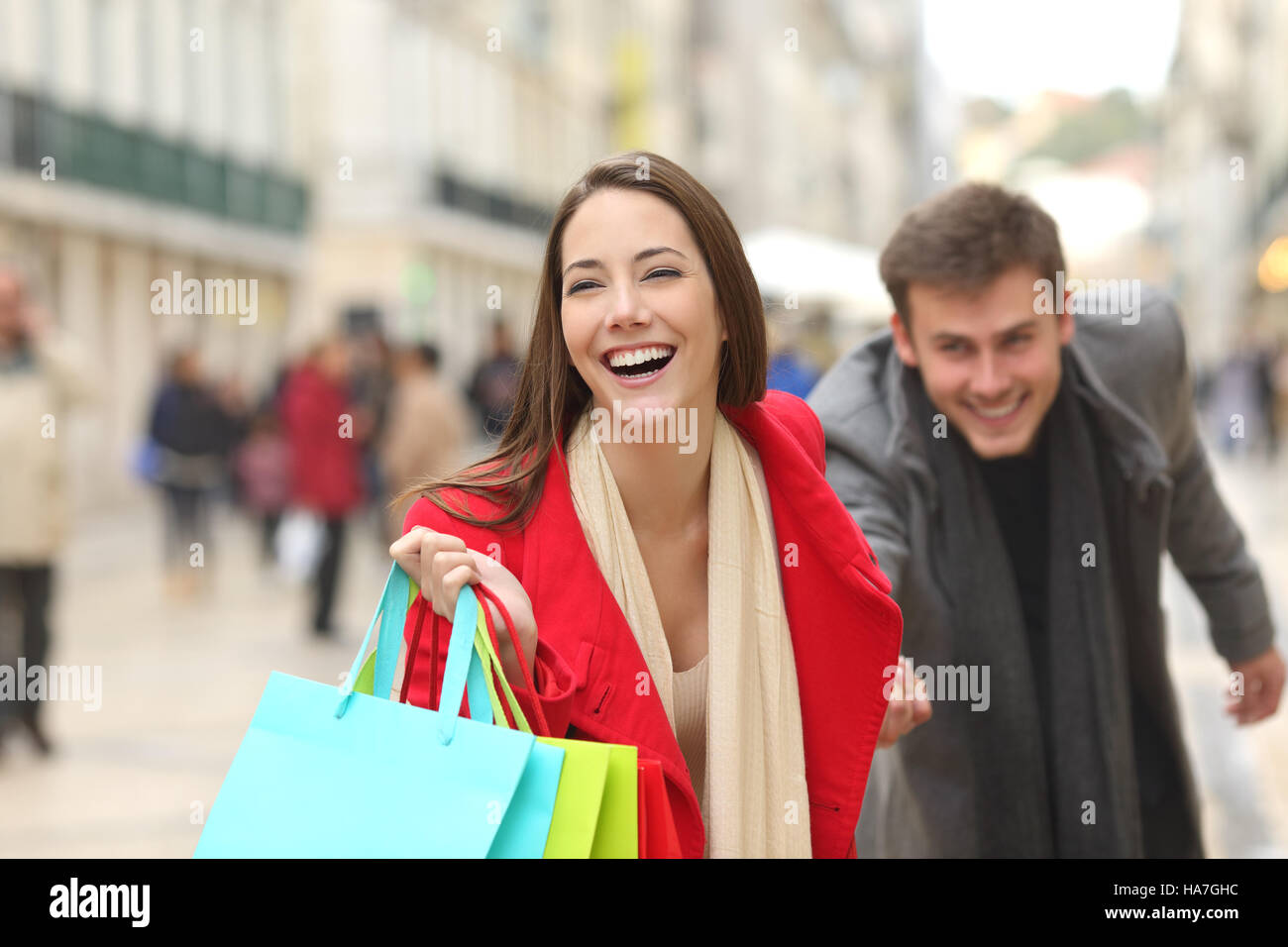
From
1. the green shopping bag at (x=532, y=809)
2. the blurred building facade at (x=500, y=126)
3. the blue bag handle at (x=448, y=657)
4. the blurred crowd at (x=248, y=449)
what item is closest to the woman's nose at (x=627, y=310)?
the blurred crowd at (x=248, y=449)

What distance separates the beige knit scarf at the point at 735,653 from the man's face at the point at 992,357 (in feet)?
2.75

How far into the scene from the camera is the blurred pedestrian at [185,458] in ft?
41.5

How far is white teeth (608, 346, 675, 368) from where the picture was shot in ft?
6.46

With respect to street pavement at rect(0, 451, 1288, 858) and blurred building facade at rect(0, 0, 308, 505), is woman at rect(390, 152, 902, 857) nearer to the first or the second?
street pavement at rect(0, 451, 1288, 858)

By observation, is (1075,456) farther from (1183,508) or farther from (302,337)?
(302,337)

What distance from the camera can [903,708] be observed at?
7.66 feet

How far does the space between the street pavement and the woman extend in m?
3.27

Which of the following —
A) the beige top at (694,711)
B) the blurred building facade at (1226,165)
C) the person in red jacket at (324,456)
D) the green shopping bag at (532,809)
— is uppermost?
the blurred building facade at (1226,165)

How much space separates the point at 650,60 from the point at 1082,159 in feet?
397

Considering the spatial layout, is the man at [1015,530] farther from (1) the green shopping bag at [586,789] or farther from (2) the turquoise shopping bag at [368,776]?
(2) the turquoise shopping bag at [368,776]

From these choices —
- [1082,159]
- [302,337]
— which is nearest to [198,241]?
[302,337]

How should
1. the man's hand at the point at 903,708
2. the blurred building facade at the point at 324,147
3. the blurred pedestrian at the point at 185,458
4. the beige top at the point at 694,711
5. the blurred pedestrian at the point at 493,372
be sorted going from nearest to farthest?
the beige top at the point at 694,711, the man's hand at the point at 903,708, the blurred pedestrian at the point at 185,458, the blurred pedestrian at the point at 493,372, the blurred building facade at the point at 324,147

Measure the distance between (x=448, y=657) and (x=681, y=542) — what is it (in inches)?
20.8
